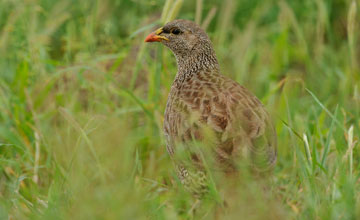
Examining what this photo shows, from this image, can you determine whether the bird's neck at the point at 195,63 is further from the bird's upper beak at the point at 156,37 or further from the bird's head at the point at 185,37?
the bird's upper beak at the point at 156,37

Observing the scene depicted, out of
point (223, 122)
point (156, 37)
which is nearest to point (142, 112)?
point (156, 37)

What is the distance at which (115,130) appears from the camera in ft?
10.2

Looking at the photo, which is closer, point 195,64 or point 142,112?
point 195,64

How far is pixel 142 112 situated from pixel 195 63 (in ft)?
2.75

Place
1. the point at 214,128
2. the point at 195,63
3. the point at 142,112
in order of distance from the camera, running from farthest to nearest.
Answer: the point at 142,112, the point at 195,63, the point at 214,128

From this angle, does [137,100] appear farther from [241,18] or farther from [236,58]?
[241,18]

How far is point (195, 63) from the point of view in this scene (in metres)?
4.60

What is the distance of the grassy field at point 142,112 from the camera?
3234 mm

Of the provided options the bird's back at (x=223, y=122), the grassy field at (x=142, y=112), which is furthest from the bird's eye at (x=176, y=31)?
the bird's back at (x=223, y=122)

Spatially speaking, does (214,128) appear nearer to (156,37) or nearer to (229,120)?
(229,120)

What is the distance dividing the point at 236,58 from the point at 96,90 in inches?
61.7

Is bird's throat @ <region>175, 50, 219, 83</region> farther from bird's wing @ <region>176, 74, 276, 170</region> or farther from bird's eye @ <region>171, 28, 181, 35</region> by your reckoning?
bird's wing @ <region>176, 74, 276, 170</region>

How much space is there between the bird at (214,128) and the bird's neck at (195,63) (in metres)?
0.07

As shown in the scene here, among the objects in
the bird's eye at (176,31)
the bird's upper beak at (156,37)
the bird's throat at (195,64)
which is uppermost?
the bird's eye at (176,31)
